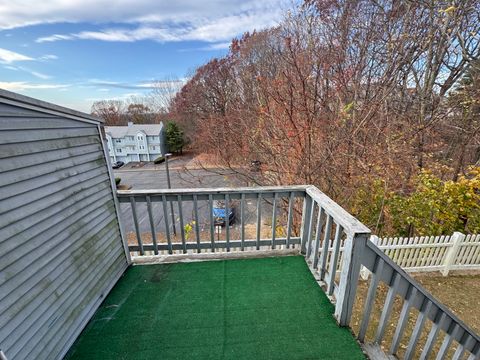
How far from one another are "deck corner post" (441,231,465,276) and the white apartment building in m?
30.3

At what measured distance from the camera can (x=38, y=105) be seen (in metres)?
1.41

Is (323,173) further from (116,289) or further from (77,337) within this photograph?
(77,337)

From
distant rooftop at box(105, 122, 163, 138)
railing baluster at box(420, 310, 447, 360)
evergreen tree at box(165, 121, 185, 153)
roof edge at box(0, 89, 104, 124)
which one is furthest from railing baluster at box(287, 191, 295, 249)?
distant rooftop at box(105, 122, 163, 138)

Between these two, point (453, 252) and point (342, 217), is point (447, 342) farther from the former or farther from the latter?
point (453, 252)

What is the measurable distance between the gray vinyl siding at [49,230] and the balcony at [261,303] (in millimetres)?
301

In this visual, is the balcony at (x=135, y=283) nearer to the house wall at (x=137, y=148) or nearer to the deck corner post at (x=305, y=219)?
the deck corner post at (x=305, y=219)

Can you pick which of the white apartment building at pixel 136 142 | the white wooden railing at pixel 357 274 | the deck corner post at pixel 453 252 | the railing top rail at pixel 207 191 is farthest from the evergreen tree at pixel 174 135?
the white wooden railing at pixel 357 274

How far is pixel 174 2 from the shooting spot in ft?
11.6

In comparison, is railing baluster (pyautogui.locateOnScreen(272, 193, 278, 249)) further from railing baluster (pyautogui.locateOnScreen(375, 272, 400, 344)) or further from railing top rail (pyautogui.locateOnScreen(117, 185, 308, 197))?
railing baluster (pyautogui.locateOnScreen(375, 272, 400, 344))

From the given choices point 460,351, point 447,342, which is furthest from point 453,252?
point 447,342

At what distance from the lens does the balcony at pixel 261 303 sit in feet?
5.14

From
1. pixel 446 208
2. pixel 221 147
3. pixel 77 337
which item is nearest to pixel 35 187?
pixel 77 337

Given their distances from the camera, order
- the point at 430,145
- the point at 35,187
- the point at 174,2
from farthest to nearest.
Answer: the point at 430,145 → the point at 174,2 → the point at 35,187

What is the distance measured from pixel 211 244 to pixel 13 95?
2076 mm
